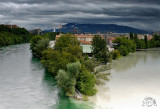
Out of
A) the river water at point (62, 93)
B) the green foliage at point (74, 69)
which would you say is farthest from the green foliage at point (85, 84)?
the river water at point (62, 93)

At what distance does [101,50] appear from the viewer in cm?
2550

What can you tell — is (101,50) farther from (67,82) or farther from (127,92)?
(67,82)

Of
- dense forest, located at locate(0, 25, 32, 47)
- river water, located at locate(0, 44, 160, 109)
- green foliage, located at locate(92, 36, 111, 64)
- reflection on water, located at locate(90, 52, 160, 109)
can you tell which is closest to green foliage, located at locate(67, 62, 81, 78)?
river water, located at locate(0, 44, 160, 109)

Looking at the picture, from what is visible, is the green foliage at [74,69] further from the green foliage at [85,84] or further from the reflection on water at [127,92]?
the reflection on water at [127,92]

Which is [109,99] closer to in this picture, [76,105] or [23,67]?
[76,105]

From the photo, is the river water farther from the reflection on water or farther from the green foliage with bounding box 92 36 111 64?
the green foliage with bounding box 92 36 111 64

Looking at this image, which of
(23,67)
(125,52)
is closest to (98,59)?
(23,67)

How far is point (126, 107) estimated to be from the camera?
1143 centimetres

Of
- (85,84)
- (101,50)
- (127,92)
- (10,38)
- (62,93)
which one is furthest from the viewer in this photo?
(10,38)

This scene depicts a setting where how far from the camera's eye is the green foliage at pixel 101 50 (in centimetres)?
2444

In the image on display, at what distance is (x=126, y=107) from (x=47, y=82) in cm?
755

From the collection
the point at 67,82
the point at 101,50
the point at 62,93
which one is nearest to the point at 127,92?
the point at 67,82

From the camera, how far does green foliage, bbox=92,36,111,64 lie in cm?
2444

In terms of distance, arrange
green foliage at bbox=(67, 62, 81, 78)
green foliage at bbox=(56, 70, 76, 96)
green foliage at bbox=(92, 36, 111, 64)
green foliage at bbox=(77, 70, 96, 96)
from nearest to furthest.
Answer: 1. green foliage at bbox=(56, 70, 76, 96)
2. green foliage at bbox=(77, 70, 96, 96)
3. green foliage at bbox=(67, 62, 81, 78)
4. green foliage at bbox=(92, 36, 111, 64)
